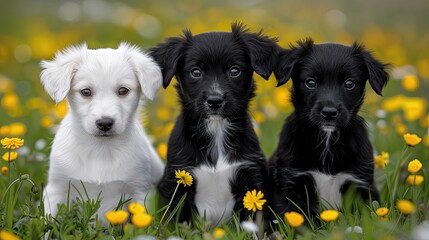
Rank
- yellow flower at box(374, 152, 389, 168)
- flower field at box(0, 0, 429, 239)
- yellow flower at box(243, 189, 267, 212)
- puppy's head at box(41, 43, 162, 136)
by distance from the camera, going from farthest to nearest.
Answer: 1. yellow flower at box(374, 152, 389, 168)
2. puppy's head at box(41, 43, 162, 136)
3. yellow flower at box(243, 189, 267, 212)
4. flower field at box(0, 0, 429, 239)

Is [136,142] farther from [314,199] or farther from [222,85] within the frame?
[314,199]

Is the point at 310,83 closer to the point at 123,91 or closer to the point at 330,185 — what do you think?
the point at 330,185

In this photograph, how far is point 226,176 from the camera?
4.24 metres

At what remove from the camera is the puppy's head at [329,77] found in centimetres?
418

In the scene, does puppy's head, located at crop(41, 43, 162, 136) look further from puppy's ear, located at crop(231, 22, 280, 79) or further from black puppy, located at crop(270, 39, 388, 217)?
black puppy, located at crop(270, 39, 388, 217)

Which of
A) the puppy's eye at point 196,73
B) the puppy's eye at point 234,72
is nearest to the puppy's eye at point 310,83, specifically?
the puppy's eye at point 234,72

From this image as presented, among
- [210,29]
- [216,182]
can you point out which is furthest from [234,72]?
[210,29]

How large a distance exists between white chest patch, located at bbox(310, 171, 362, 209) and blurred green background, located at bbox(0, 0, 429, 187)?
1.05 metres

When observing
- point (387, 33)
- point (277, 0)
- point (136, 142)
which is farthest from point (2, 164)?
point (277, 0)

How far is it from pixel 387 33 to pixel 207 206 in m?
7.66

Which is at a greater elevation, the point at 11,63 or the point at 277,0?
the point at 277,0

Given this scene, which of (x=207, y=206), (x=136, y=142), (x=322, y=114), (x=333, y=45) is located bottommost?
(x=207, y=206)

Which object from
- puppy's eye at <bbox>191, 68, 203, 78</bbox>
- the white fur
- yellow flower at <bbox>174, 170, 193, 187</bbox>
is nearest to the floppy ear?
puppy's eye at <bbox>191, 68, 203, 78</bbox>

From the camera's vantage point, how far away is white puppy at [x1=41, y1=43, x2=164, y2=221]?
13.2 ft
